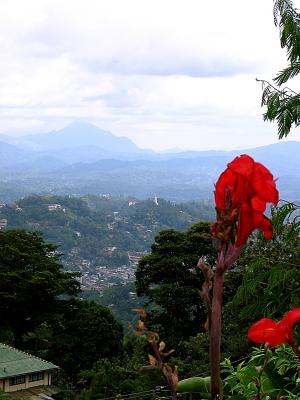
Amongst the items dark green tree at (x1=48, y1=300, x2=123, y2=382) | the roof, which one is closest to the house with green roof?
the roof

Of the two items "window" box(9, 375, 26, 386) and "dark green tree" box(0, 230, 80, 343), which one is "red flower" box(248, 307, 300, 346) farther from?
"dark green tree" box(0, 230, 80, 343)

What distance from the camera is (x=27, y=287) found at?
650 inches

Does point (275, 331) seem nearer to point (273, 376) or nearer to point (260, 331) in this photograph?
point (260, 331)

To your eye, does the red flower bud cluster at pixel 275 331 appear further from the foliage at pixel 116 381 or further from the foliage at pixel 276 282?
the foliage at pixel 116 381

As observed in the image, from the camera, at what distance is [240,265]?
11.2 m

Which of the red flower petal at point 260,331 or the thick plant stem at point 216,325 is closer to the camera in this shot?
the thick plant stem at point 216,325

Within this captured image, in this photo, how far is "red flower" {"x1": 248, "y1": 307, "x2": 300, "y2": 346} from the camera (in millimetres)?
759

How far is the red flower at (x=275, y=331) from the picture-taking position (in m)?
0.76

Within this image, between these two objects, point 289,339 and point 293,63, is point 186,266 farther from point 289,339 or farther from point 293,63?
point 289,339

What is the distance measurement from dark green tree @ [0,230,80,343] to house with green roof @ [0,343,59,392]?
268 centimetres

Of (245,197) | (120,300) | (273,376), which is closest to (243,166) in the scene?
(245,197)

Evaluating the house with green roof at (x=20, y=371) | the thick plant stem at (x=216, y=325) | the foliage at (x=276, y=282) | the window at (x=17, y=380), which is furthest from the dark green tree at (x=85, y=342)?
the thick plant stem at (x=216, y=325)

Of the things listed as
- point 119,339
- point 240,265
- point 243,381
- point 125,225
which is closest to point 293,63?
point 243,381

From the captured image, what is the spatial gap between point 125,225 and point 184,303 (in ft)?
264
